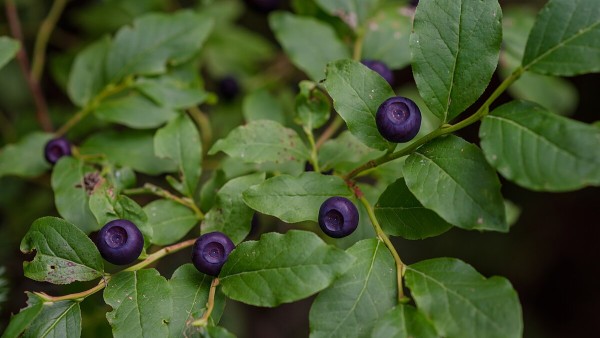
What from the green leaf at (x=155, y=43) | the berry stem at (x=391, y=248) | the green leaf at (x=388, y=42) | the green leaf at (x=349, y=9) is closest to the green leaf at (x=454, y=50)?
the berry stem at (x=391, y=248)

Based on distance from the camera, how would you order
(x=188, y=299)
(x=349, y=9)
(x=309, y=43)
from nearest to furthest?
(x=188, y=299)
(x=309, y=43)
(x=349, y=9)

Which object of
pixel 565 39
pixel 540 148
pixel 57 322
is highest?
pixel 565 39

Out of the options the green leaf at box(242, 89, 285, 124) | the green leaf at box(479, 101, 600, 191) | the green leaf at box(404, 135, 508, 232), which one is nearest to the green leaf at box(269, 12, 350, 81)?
the green leaf at box(242, 89, 285, 124)

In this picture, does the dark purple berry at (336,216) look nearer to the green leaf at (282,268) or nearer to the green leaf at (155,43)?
the green leaf at (282,268)

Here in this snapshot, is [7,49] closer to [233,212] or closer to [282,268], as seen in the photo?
[233,212]

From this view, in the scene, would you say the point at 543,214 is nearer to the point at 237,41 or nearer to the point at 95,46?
the point at 237,41

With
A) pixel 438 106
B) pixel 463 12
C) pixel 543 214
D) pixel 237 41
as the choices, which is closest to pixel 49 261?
pixel 438 106

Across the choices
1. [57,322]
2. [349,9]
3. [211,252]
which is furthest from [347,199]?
[349,9]
